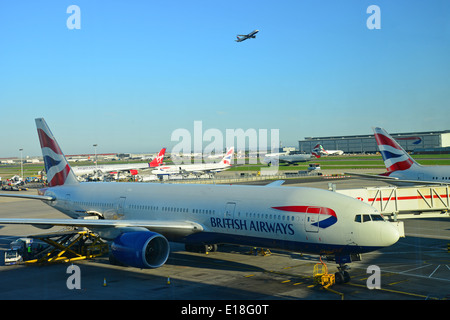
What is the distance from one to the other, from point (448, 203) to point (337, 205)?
15003 mm

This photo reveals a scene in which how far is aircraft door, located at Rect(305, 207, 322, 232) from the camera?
22.1m

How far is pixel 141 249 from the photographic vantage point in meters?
23.0

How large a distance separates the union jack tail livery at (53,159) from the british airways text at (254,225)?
17493mm

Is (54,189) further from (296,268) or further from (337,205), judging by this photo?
(337,205)

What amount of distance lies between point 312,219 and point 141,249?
917 centimetres

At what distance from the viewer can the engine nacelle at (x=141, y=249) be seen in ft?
75.5

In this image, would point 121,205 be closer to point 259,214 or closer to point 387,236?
point 259,214

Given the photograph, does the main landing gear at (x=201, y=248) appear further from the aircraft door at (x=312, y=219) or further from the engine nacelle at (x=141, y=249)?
the aircraft door at (x=312, y=219)

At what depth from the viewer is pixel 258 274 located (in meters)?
24.3

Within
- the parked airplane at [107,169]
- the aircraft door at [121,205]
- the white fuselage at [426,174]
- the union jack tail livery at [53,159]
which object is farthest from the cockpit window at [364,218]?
the parked airplane at [107,169]

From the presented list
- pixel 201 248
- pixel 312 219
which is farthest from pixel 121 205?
pixel 312 219

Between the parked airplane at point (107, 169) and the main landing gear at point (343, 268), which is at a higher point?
the parked airplane at point (107, 169)

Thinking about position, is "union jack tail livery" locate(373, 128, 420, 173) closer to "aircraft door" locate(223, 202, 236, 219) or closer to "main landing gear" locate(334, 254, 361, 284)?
"aircraft door" locate(223, 202, 236, 219)

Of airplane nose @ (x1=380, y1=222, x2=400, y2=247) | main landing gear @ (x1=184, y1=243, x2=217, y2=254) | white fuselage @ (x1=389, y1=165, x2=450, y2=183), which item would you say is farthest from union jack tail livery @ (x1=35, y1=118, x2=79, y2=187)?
white fuselage @ (x1=389, y1=165, x2=450, y2=183)
